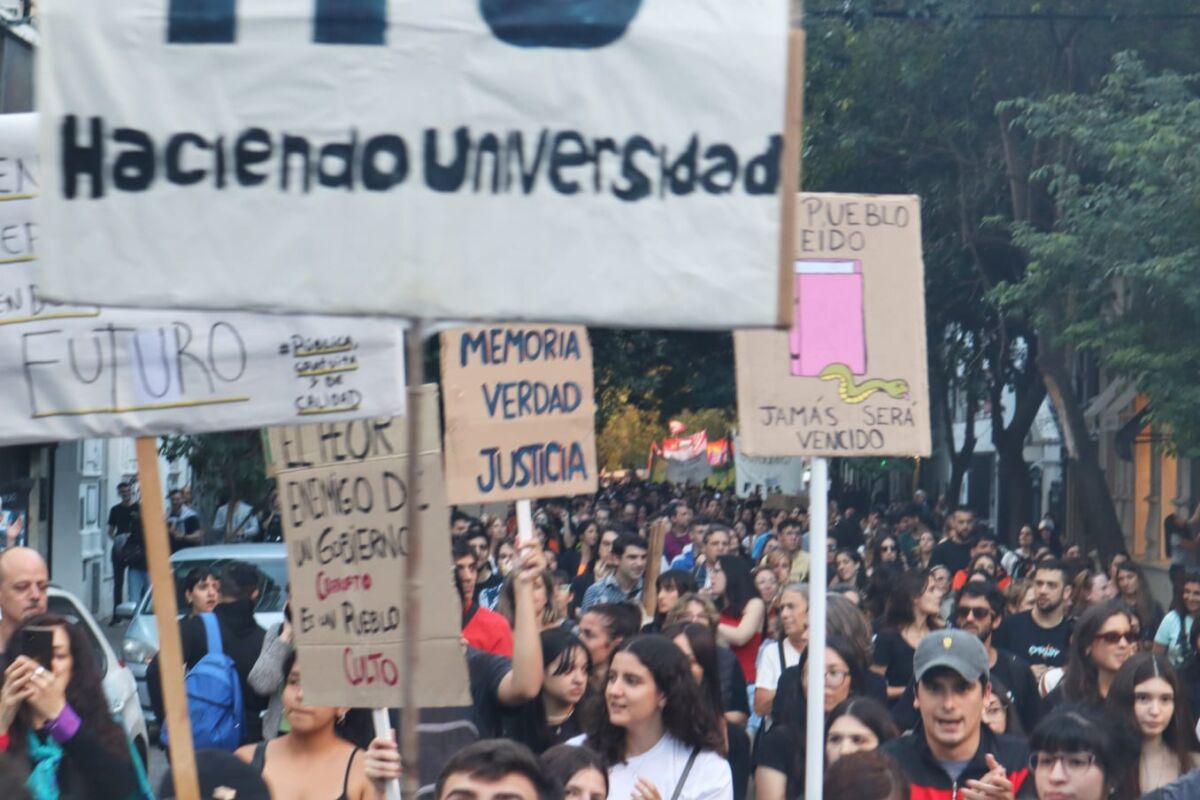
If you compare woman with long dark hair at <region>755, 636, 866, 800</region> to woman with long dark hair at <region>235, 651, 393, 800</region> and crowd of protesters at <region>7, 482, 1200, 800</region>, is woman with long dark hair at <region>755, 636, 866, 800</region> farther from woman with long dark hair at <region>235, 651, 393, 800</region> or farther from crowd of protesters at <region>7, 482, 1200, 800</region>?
woman with long dark hair at <region>235, 651, 393, 800</region>

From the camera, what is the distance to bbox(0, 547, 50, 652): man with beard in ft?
21.4

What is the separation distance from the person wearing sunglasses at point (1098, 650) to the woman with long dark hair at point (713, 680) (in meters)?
1.33

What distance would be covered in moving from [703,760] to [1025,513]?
1116 inches

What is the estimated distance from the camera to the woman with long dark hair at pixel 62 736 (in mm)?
5121

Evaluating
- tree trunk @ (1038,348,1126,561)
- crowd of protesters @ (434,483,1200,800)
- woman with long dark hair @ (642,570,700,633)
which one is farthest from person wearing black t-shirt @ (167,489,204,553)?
woman with long dark hair @ (642,570,700,633)

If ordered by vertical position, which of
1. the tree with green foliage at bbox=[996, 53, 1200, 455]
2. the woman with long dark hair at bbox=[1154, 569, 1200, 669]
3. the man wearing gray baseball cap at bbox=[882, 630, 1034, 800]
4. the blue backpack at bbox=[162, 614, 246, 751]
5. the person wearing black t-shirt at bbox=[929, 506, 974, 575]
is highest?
the tree with green foliage at bbox=[996, 53, 1200, 455]

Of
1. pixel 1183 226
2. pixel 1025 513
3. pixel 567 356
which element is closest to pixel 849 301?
pixel 567 356

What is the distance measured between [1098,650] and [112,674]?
535 centimetres

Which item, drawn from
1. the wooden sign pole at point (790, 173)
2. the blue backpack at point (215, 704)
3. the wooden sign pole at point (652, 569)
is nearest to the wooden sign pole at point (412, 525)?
the wooden sign pole at point (790, 173)

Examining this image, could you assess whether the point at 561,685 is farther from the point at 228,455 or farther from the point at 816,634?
the point at 228,455

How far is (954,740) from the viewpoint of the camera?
5.89m

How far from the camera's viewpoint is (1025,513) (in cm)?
3347

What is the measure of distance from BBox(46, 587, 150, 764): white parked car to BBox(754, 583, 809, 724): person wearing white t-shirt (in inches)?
128

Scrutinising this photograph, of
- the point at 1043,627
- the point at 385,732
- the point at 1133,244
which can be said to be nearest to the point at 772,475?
the point at 1133,244
